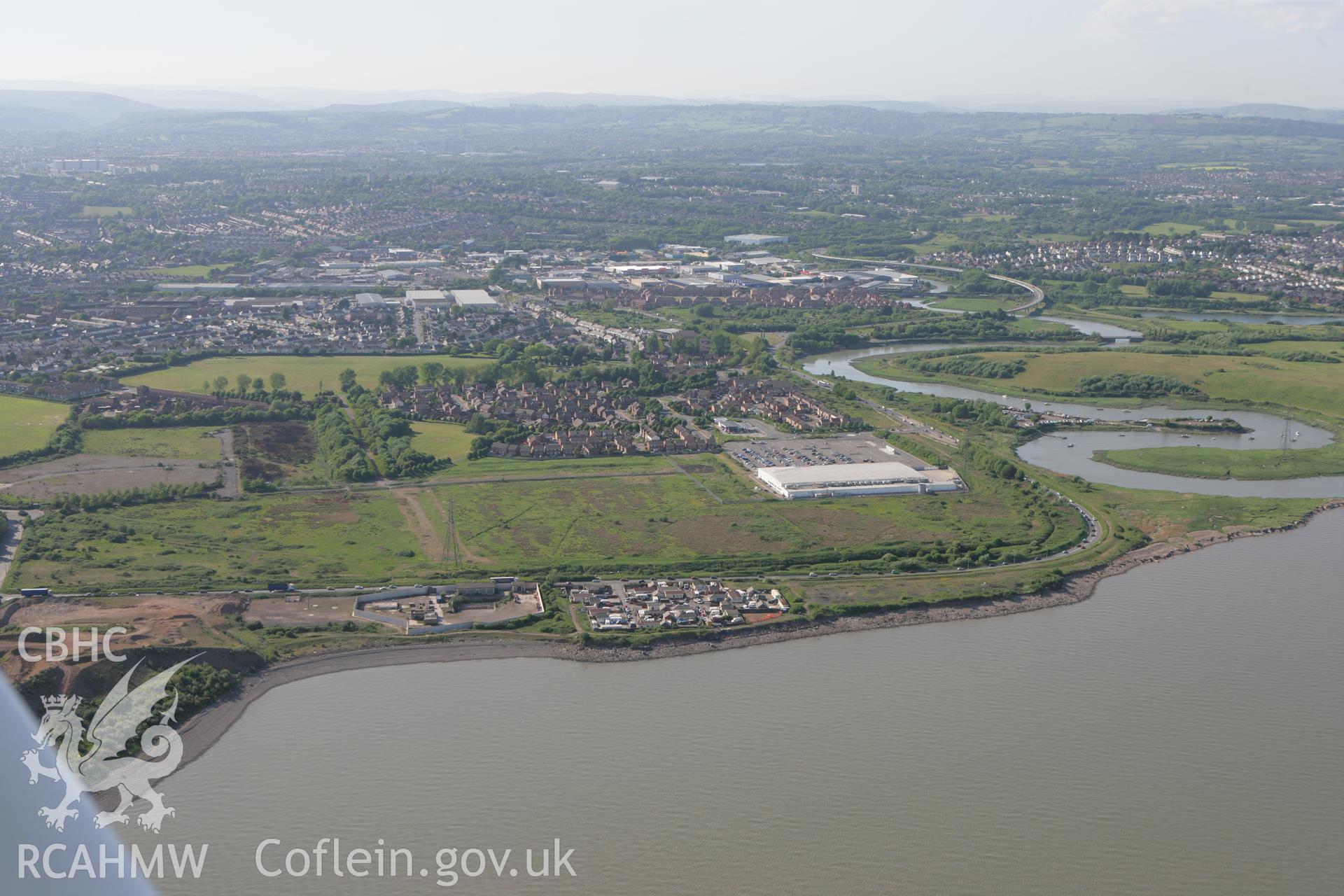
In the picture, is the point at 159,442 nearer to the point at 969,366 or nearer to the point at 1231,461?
the point at 969,366

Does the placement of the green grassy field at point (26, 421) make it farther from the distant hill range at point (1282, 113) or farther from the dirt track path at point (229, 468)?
the distant hill range at point (1282, 113)

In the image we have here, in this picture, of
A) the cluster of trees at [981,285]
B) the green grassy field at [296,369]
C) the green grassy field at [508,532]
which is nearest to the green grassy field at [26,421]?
the green grassy field at [296,369]

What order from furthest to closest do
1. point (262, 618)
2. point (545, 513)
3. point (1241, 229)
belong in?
point (1241, 229)
point (545, 513)
point (262, 618)

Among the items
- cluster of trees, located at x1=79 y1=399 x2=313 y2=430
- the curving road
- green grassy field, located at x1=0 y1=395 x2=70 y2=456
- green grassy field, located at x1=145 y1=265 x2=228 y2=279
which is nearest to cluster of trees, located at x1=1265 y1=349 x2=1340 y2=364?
the curving road

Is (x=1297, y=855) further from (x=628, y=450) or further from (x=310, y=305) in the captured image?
(x=310, y=305)

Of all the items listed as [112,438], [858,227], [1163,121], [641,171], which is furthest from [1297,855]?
[1163,121]

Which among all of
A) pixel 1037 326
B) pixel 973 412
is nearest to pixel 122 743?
pixel 973 412
